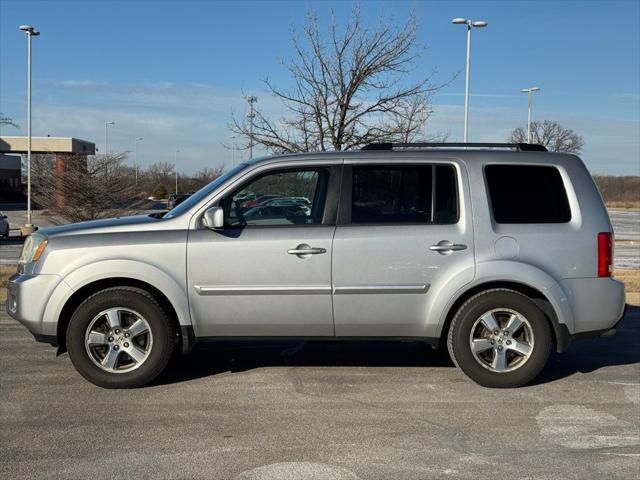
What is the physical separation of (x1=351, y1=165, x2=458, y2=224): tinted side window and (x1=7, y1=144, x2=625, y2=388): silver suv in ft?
0.04

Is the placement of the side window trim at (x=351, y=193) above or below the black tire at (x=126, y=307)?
above

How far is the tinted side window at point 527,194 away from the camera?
5434mm

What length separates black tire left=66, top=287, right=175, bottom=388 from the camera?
521 centimetres

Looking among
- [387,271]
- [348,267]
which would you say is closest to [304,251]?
[348,267]

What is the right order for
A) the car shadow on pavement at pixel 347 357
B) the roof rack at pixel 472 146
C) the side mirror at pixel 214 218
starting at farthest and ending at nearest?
1. the car shadow on pavement at pixel 347 357
2. the roof rack at pixel 472 146
3. the side mirror at pixel 214 218

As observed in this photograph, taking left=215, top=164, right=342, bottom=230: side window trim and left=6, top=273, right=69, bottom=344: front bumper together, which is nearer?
left=6, top=273, right=69, bottom=344: front bumper

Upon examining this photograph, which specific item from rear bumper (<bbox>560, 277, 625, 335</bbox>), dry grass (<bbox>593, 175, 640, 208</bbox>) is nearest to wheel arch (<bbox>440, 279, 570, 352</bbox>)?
rear bumper (<bbox>560, 277, 625, 335</bbox>)

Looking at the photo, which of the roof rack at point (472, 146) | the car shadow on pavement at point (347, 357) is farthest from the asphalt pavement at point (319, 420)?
the roof rack at point (472, 146)

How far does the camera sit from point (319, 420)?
15.2 feet

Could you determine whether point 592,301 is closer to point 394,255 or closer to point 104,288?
point 394,255

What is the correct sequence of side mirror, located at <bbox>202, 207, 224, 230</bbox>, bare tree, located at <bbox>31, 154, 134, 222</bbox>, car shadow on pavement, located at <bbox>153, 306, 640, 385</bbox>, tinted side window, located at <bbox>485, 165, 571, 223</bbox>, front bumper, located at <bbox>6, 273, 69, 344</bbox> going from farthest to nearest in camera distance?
1. bare tree, located at <bbox>31, 154, 134, 222</bbox>
2. car shadow on pavement, located at <bbox>153, 306, 640, 385</bbox>
3. tinted side window, located at <bbox>485, 165, 571, 223</bbox>
4. front bumper, located at <bbox>6, 273, 69, 344</bbox>
5. side mirror, located at <bbox>202, 207, 224, 230</bbox>

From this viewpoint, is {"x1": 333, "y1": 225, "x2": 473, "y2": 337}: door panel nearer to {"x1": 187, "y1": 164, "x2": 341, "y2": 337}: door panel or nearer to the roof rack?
{"x1": 187, "y1": 164, "x2": 341, "y2": 337}: door panel

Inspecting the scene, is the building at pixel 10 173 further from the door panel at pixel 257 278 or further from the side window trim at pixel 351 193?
the side window trim at pixel 351 193

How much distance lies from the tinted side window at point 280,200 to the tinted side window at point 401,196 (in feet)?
0.99
